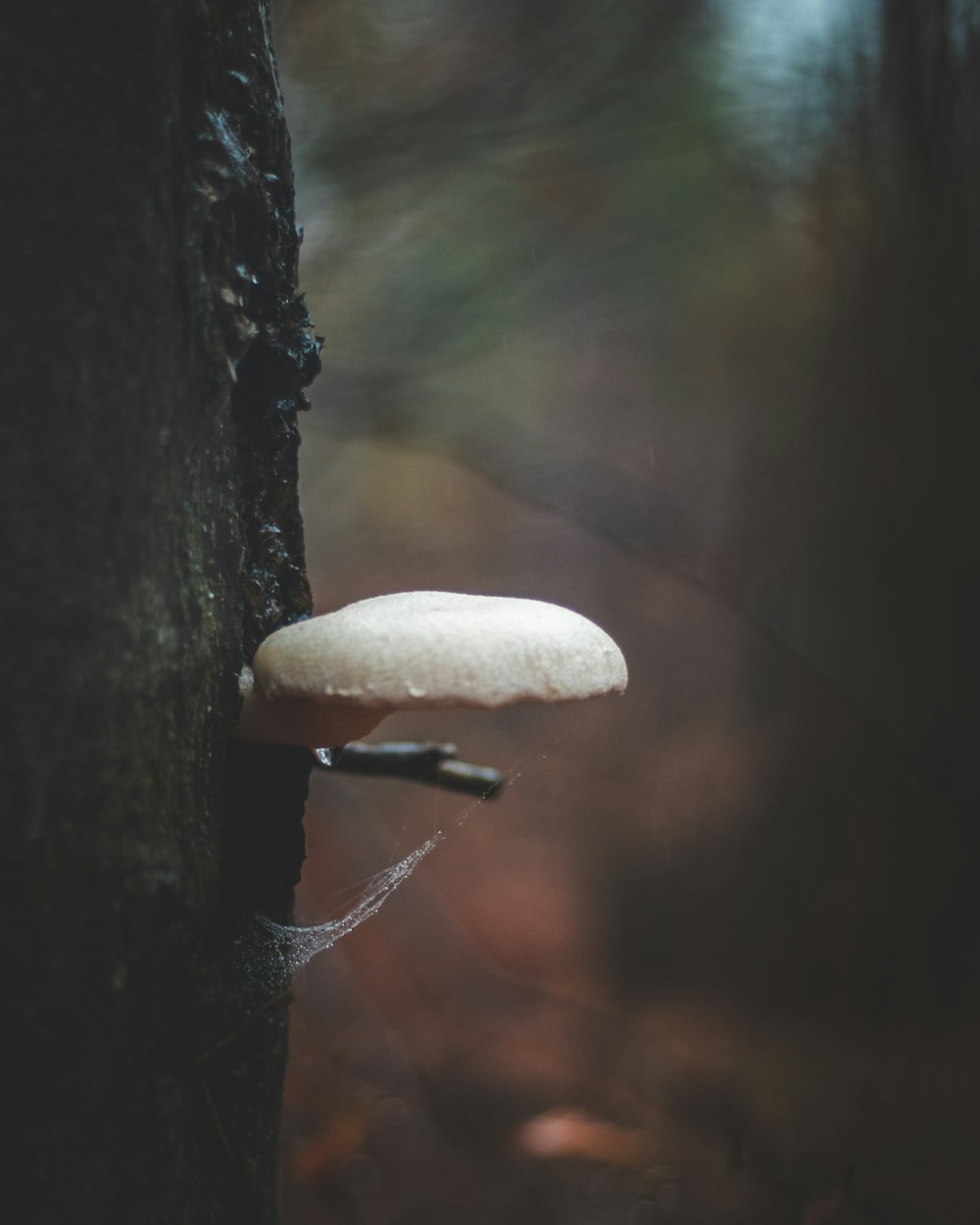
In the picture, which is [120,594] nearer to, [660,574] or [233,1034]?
[233,1034]

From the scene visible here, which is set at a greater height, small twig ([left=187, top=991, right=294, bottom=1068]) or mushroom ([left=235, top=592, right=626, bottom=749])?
mushroom ([left=235, top=592, right=626, bottom=749])

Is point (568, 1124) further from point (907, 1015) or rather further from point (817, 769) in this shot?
point (817, 769)

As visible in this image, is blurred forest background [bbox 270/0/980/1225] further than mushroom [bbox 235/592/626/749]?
Yes

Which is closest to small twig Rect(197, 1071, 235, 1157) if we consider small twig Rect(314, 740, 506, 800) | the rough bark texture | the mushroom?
the rough bark texture

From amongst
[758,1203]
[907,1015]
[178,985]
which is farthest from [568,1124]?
[178,985]

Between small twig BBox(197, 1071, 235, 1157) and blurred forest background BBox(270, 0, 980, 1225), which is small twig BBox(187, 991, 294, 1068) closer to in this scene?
small twig BBox(197, 1071, 235, 1157)

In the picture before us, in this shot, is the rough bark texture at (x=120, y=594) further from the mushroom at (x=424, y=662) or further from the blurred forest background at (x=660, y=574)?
the blurred forest background at (x=660, y=574)
